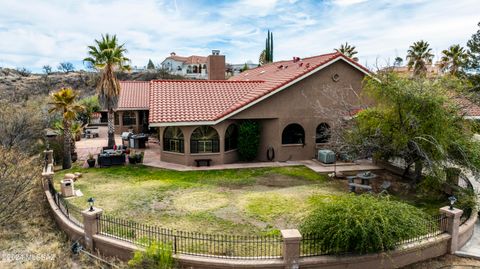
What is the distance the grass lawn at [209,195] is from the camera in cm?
1174

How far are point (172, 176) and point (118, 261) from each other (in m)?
8.31

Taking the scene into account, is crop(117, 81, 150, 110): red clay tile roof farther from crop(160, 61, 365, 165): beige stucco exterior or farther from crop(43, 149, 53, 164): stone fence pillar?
crop(160, 61, 365, 165): beige stucco exterior

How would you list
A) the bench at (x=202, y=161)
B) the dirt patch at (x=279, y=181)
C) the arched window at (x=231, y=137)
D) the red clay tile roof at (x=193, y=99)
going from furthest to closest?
the arched window at (x=231, y=137), the bench at (x=202, y=161), the red clay tile roof at (x=193, y=99), the dirt patch at (x=279, y=181)

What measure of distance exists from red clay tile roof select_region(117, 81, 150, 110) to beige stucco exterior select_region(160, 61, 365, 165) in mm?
12082

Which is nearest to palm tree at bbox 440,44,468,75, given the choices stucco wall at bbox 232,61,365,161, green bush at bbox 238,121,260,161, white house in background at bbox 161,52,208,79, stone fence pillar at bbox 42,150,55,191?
stucco wall at bbox 232,61,365,161

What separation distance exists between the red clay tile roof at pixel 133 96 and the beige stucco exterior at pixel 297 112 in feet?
39.6

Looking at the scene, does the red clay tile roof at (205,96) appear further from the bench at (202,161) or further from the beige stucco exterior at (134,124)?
the beige stucco exterior at (134,124)

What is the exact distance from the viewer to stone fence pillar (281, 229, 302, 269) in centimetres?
822

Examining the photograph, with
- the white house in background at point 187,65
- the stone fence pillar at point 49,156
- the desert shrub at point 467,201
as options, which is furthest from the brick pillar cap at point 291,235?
the white house in background at point 187,65

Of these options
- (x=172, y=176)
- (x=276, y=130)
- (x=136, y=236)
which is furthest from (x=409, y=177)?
(x=136, y=236)

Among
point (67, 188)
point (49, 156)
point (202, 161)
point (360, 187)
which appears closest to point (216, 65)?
point (202, 161)

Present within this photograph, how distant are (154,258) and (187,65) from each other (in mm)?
88762

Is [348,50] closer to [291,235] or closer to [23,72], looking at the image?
[291,235]

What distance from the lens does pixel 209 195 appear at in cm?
1450
